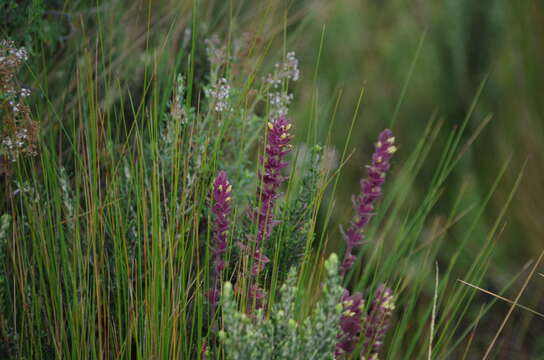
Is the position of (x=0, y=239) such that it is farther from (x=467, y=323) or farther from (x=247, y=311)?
(x=467, y=323)

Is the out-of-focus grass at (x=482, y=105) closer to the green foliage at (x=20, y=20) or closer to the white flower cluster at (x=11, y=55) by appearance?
the green foliage at (x=20, y=20)

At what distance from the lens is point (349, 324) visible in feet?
4.00

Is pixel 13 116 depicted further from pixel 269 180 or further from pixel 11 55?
pixel 269 180

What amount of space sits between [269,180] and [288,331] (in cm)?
32

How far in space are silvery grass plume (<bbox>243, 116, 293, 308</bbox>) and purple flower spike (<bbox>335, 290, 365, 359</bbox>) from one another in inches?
7.3

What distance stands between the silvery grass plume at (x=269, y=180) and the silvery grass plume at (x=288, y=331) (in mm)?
118

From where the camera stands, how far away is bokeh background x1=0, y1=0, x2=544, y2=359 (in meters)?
2.08

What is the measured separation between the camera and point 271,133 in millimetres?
1130

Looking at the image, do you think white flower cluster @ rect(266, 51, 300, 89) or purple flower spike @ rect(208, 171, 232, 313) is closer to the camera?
purple flower spike @ rect(208, 171, 232, 313)

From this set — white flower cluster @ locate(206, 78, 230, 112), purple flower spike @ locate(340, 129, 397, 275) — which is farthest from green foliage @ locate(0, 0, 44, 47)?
purple flower spike @ locate(340, 129, 397, 275)

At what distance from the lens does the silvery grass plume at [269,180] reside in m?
1.12

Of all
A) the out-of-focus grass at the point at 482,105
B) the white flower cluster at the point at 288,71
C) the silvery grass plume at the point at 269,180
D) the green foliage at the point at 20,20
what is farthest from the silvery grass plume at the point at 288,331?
the out-of-focus grass at the point at 482,105

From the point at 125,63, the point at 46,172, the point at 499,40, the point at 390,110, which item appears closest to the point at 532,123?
the point at 499,40

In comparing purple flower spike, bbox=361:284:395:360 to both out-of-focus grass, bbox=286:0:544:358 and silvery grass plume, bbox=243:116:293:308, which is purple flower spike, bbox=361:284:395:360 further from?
out-of-focus grass, bbox=286:0:544:358
